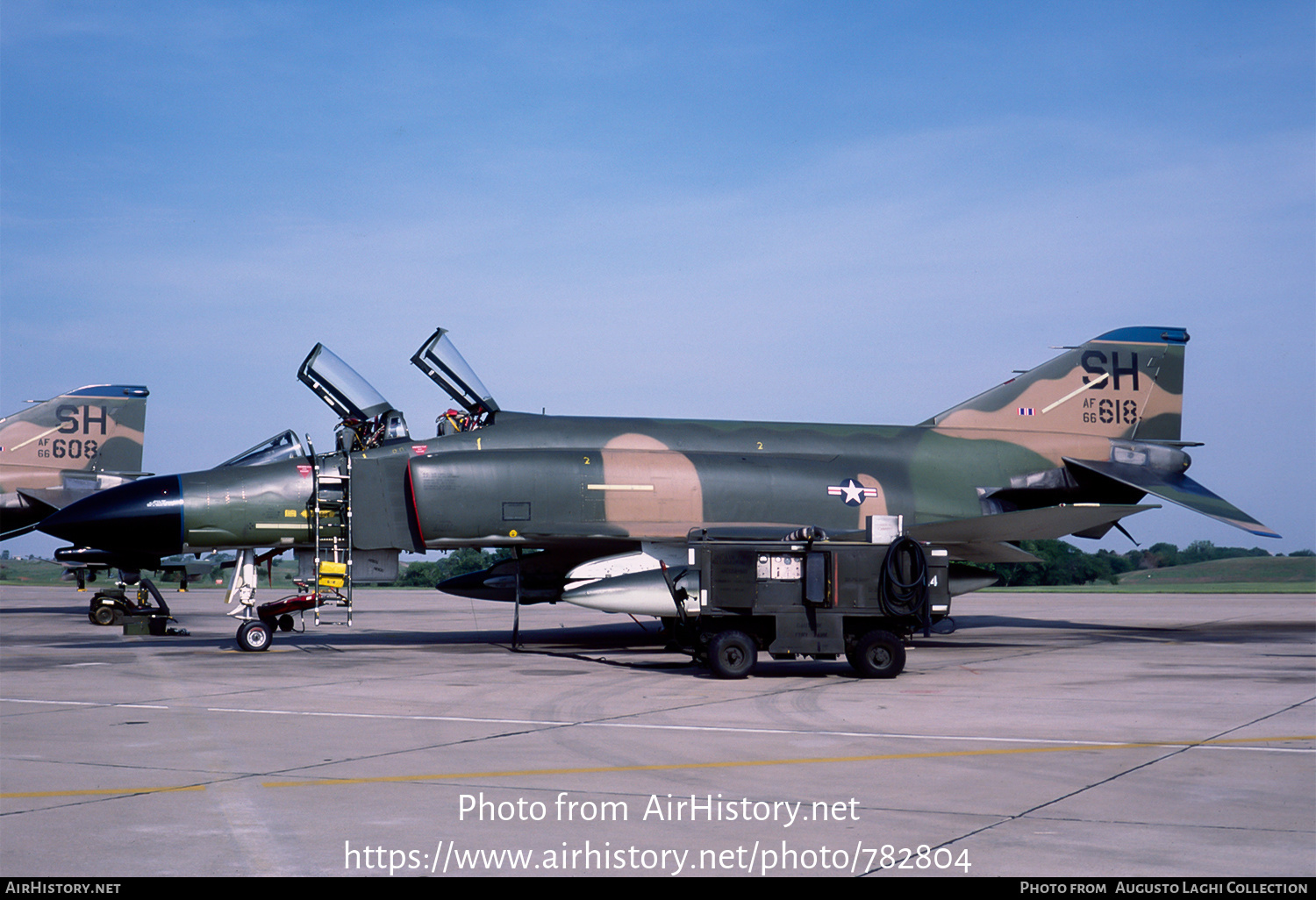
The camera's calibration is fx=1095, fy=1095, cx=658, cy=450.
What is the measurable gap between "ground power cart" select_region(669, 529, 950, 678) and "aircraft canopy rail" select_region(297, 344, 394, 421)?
6764 millimetres

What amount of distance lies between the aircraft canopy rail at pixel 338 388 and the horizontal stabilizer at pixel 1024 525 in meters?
8.14

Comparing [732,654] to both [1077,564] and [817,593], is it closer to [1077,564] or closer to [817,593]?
[817,593]

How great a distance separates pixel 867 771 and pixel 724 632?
5320 mm

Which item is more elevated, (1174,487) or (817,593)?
(1174,487)

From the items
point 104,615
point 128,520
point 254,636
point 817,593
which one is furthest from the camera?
point 104,615

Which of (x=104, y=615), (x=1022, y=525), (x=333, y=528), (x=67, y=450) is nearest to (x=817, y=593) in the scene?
(x=1022, y=525)

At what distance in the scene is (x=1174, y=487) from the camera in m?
18.3

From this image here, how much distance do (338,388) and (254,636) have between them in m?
3.80

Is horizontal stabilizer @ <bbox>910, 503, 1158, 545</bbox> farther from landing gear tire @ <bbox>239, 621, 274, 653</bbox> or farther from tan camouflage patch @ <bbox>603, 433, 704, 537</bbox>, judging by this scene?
landing gear tire @ <bbox>239, 621, 274, 653</bbox>

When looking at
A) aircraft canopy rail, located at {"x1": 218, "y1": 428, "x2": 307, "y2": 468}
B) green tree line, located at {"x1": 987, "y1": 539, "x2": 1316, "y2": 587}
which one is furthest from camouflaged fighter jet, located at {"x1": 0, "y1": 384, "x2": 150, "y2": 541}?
green tree line, located at {"x1": 987, "y1": 539, "x2": 1316, "y2": 587}

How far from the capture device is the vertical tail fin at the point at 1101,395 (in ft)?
61.5
